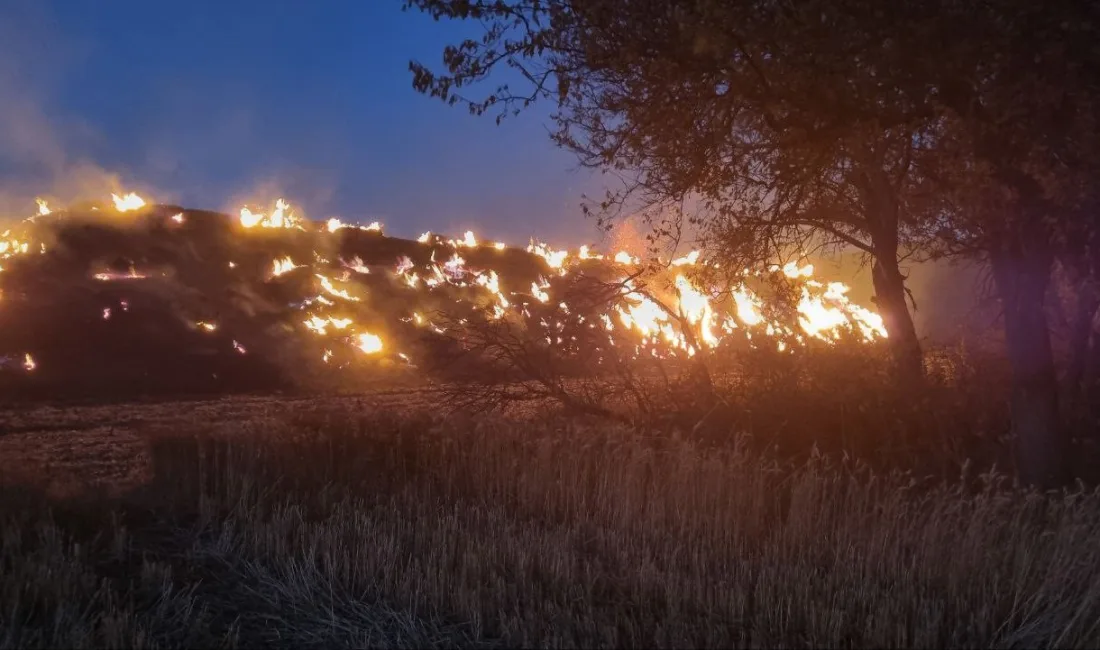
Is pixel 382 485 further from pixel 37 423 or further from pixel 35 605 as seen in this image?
pixel 37 423

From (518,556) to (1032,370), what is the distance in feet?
21.0

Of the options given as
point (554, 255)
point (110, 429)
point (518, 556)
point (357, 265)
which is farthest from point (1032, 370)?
point (357, 265)

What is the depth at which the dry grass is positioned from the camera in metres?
5.07

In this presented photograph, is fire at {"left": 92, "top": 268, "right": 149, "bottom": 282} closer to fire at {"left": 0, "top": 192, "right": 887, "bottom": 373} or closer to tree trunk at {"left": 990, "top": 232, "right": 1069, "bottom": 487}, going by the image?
fire at {"left": 0, "top": 192, "right": 887, "bottom": 373}

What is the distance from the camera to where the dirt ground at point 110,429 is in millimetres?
7977

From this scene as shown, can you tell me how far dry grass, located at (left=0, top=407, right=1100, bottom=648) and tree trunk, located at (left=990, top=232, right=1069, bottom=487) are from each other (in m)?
0.65

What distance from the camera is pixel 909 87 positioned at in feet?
24.8

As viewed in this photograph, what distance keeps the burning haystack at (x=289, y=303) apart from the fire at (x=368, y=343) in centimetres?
6

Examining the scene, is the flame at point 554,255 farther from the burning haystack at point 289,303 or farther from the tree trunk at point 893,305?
the tree trunk at point 893,305

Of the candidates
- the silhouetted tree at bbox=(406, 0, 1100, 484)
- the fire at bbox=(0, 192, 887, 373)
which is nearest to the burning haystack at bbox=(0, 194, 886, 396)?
the fire at bbox=(0, 192, 887, 373)

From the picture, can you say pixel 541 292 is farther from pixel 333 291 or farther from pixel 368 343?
pixel 333 291

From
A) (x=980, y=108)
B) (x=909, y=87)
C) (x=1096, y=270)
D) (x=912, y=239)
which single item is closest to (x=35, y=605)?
(x=909, y=87)

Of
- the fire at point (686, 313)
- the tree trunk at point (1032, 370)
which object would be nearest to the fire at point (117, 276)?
the fire at point (686, 313)

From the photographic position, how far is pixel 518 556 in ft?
20.4
